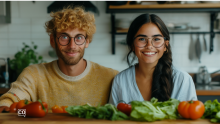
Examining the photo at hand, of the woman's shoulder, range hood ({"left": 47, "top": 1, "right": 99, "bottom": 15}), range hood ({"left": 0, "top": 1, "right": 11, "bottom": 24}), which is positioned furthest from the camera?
range hood ({"left": 0, "top": 1, "right": 11, "bottom": 24})

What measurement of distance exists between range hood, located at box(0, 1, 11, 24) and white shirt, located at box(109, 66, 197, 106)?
2.44 m

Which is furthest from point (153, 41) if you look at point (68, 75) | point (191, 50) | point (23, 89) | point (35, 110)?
point (191, 50)

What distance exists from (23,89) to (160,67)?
3.54 ft

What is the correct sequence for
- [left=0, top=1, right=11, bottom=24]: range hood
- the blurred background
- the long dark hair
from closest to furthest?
the long dark hair
[left=0, top=1, right=11, bottom=24]: range hood
the blurred background

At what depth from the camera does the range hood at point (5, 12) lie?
10.3ft

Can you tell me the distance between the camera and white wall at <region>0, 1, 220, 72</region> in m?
3.31

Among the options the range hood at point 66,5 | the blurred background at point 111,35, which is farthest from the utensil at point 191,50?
the range hood at point 66,5

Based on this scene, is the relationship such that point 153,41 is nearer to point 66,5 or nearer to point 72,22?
point 72,22

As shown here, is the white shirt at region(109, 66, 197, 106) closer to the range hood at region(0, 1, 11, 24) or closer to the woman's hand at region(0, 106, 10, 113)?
the woman's hand at region(0, 106, 10, 113)

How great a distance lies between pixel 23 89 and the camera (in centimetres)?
164

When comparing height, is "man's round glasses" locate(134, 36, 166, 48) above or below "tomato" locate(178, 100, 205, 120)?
above

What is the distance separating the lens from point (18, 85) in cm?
164

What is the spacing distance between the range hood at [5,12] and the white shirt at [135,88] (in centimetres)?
244

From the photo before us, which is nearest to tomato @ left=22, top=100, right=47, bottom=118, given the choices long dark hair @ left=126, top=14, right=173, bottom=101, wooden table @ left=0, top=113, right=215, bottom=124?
wooden table @ left=0, top=113, right=215, bottom=124
